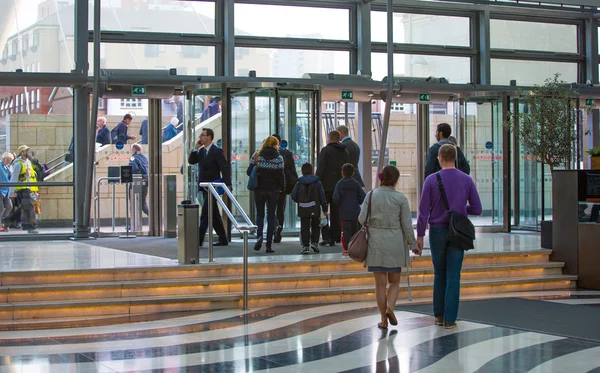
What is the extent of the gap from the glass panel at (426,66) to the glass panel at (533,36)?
2.61 feet

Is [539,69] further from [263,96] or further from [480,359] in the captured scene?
[480,359]

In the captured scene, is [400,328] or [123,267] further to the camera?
[123,267]

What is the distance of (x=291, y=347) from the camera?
704cm

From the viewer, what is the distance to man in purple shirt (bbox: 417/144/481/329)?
25.4 feet

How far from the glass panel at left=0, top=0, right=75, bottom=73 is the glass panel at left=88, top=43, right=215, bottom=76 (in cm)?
48

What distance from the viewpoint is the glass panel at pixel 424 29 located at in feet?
55.6

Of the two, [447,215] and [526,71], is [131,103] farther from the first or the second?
[447,215]

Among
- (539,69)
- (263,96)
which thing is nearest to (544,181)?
(539,69)

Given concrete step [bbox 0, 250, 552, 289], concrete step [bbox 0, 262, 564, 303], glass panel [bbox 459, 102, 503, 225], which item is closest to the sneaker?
concrete step [bbox 0, 262, 564, 303]

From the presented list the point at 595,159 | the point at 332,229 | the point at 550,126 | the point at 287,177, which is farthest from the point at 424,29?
the point at 595,159

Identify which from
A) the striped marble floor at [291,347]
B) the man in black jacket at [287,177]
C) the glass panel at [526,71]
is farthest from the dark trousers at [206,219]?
the glass panel at [526,71]

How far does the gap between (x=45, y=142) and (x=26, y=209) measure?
1100 mm

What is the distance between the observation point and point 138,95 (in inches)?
559

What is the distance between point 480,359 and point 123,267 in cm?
430
